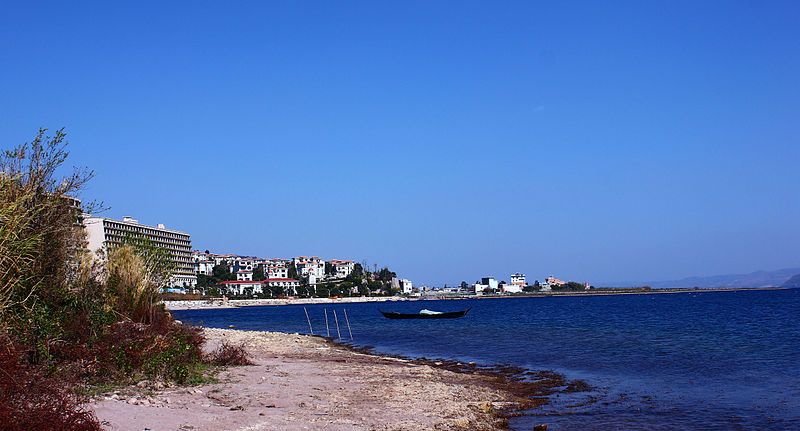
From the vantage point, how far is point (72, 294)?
14445mm

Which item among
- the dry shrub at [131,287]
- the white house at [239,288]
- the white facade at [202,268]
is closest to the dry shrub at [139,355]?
the dry shrub at [131,287]

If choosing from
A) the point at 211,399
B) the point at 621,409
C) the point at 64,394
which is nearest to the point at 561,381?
the point at 621,409

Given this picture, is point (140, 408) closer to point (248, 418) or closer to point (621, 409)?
point (248, 418)

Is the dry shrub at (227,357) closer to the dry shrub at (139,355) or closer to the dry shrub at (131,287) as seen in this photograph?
the dry shrub at (131,287)

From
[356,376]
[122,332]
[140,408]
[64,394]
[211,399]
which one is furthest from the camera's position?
[356,376]

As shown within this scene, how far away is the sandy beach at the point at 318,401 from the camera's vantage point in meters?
11.2

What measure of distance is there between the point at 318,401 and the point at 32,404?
24.0 ft

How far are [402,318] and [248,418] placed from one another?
203 ft

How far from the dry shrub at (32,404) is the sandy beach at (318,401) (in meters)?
1.02

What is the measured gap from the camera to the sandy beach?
1120 cm

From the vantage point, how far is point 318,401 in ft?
48.5

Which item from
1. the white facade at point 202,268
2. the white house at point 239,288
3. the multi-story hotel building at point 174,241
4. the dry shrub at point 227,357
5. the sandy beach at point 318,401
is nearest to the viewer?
the sandy beach at point 318,401

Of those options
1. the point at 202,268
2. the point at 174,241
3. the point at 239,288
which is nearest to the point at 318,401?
the point at 174,241

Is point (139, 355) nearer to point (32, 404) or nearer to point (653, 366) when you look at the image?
point (32, 404)
